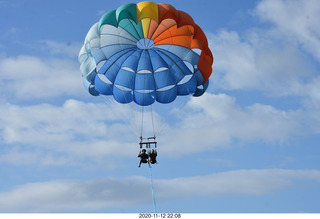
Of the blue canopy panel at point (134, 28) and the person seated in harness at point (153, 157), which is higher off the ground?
the blue canopy panel at point (134, 28)

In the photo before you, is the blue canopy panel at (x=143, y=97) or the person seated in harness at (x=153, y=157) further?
the blue canopy panel at (x=143, y=97)

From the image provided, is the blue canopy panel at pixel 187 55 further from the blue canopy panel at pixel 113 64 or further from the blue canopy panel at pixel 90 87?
the blue canopy panel at pixel 90 87

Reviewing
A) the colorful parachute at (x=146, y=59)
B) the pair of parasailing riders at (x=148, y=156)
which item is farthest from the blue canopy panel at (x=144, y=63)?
the pair of parasailing riders at (x=148, y=156)

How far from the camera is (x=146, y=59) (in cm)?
2958

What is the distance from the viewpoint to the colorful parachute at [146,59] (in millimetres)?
28469

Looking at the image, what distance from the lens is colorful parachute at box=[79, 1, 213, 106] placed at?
2847 centimetres

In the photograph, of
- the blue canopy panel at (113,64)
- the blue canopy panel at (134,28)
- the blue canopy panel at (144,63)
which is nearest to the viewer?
the blue canopy panel at (134,28)

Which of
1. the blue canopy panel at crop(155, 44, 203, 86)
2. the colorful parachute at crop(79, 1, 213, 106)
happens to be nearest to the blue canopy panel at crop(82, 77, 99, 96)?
the colorful parachute at crop(79, 1, 213, 106)

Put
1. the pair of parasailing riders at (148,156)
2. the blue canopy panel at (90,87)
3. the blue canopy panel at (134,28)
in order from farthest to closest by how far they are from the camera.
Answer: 1. the blue canopy panel at (90,87)
2. the blue canopy panel at (134,28)
3. the pair of parasailing riders at (148,156)

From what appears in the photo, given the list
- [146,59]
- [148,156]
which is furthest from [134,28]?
[148,156]

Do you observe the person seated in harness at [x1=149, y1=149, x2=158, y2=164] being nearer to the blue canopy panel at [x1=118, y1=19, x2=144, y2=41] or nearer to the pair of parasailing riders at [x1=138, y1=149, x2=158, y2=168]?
the pair of parasailing riders at [x1=138, y1=149, x2=158, y2=168]

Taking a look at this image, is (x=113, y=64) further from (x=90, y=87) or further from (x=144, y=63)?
(x=90, y=87)
